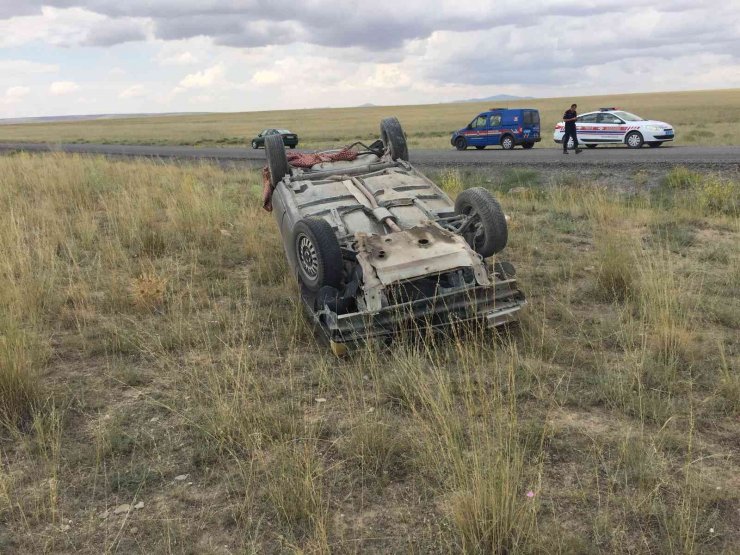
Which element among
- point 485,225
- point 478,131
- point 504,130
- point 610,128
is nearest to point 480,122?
point 478,131

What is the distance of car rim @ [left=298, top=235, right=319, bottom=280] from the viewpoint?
534 cm

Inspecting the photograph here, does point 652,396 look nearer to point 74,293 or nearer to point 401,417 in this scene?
point 401,417

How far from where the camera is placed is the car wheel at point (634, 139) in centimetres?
2225

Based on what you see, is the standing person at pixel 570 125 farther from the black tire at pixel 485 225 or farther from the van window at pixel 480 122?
the black tire at pixel 485 225

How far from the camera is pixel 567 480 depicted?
3.25 m

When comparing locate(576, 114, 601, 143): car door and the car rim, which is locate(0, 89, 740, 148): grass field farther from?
the car rim

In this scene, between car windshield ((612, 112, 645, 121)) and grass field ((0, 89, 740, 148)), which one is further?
grass field ((0, 89, 740, 148))

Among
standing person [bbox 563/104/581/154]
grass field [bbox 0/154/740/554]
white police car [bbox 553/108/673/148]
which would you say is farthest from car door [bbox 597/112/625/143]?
grass field [bbox 0/154/740/554]

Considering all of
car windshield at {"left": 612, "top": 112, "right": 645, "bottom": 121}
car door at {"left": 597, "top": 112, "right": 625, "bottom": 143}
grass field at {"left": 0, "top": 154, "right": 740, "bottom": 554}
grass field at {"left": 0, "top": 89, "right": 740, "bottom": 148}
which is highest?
grass field at {"left": 0, "top": 89, "right": 740, "bottom": 148}

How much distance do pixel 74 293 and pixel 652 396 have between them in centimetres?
556

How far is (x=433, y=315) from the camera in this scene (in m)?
4.96


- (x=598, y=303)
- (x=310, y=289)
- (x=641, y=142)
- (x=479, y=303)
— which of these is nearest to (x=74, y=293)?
(x=310, y=289)

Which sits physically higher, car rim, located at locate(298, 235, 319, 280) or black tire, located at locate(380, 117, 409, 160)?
black tire, located at locate(380, 117, 409, 160)

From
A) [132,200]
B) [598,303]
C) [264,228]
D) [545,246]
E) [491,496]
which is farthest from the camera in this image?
[132,200]
